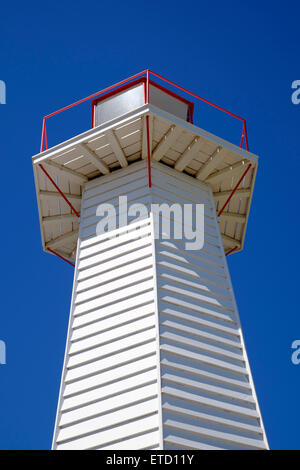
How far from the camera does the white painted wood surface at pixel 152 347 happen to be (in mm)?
8883

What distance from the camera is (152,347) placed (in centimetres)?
948

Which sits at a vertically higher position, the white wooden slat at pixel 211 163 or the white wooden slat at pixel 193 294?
the white wooden slat at pixel 211 163

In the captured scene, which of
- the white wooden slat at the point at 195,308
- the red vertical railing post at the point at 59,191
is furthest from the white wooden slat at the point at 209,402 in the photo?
the red vertical railing post at the point at 59,191

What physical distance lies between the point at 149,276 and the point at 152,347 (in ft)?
4.46

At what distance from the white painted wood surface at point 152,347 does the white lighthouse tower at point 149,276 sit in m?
0.02

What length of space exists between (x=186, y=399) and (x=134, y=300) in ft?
6.18

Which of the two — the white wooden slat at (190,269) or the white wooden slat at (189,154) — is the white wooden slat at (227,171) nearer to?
the white wooden slat at (189,154)

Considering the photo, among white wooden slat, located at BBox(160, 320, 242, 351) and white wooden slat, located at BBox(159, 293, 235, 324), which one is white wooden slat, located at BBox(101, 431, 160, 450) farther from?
white wooden slat, located at BBox(159, 293, 235, 324)

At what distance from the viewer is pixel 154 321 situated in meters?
9.79

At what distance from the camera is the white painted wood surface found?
8.88 meters

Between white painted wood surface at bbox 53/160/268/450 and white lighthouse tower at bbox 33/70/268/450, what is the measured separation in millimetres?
19

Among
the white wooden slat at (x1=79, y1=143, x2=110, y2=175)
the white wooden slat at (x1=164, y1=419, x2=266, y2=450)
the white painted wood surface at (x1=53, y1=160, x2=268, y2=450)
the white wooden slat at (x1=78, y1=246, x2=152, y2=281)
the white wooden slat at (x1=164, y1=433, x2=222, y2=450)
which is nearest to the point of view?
the white wooden slat at (x1=164, y1=433, x2=222, y2=450)

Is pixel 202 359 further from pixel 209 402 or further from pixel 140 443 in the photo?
pixel 140 443

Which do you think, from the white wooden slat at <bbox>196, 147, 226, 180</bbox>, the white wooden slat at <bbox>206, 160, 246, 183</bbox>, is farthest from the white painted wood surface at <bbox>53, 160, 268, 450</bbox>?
the white wooden slat at <bbox>206, 160, 246, 183</bbox>
